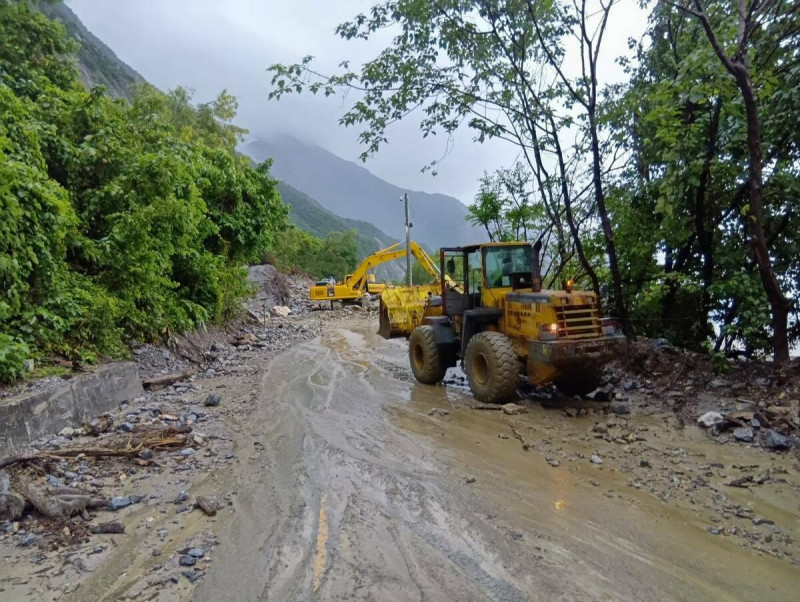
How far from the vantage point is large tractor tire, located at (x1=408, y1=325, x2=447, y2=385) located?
31.1ft

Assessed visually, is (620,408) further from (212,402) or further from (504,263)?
(212,402)

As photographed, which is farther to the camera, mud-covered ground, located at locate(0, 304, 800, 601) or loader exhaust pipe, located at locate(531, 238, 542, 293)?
loader exhaust pipe, located at locate(531, 238, 542, 293)

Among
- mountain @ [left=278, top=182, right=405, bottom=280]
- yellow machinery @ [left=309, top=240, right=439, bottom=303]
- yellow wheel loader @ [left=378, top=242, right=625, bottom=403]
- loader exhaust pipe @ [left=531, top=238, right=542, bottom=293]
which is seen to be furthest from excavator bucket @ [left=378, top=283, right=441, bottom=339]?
mountain @ [left=278, top=182, right=405, bottom=280]

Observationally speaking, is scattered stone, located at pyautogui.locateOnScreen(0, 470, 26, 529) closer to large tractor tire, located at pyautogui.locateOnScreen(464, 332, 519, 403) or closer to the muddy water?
the muddy water

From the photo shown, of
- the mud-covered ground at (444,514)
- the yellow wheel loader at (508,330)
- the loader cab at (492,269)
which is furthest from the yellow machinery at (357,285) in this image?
the mud-covered ground at (444,514)

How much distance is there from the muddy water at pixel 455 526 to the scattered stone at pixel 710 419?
377 mm

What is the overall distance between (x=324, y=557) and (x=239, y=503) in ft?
4.04

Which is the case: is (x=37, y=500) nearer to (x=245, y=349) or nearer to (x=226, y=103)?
(x=245, y=349)

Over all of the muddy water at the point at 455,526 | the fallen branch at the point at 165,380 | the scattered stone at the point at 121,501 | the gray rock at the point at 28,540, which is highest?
the fallen branch at the point at 165,380

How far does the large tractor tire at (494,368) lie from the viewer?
7668 mm

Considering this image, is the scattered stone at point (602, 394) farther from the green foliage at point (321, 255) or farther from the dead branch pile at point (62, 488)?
the green foliage at point (321, 255)

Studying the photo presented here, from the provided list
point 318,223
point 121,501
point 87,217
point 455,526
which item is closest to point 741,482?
point 455,526

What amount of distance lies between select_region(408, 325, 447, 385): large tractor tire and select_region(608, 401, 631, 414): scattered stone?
297 cm

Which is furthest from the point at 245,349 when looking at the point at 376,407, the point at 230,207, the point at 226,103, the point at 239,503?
the point at 226,103
